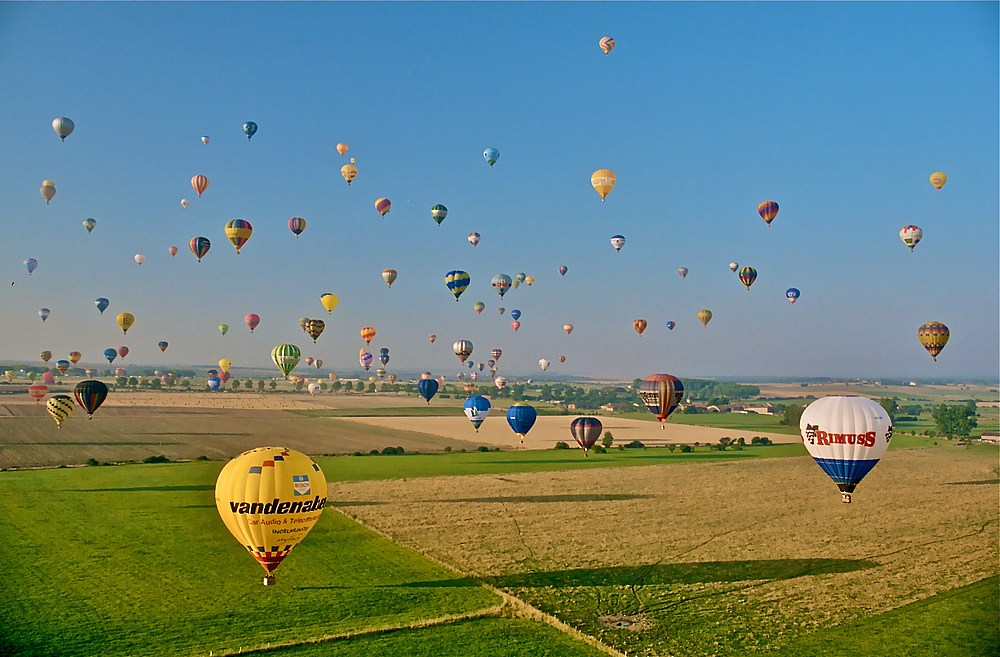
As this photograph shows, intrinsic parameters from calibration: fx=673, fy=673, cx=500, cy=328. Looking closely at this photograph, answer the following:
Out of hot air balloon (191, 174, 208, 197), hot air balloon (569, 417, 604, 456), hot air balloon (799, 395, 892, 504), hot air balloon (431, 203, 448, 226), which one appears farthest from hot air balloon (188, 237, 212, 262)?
hot air balloon (799, 395, 892, 504)

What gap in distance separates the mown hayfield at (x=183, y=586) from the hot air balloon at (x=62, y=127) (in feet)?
86.0

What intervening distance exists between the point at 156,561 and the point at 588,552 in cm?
1797

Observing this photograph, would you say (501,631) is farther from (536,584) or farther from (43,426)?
(43,426)

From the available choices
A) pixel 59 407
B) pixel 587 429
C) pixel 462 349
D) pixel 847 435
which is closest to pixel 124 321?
pixel 59 407

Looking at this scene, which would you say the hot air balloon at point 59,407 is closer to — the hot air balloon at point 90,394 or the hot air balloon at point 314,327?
the hot air balloon at point 90,394

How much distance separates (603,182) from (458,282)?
14.4 meters

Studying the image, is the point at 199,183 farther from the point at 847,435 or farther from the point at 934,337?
the point at 934,337

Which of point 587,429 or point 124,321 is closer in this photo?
point 587,429

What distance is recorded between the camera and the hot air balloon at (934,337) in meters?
44.3

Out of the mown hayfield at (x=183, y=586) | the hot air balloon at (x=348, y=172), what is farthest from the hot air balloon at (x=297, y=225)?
the mown hayfield at (x=183, y=586)

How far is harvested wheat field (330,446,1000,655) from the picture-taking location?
73.3 ft

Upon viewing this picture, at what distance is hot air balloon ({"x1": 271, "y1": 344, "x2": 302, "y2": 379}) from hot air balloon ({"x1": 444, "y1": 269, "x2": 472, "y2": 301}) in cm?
1449

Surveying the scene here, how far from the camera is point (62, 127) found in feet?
156

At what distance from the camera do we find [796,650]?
64.2ft
